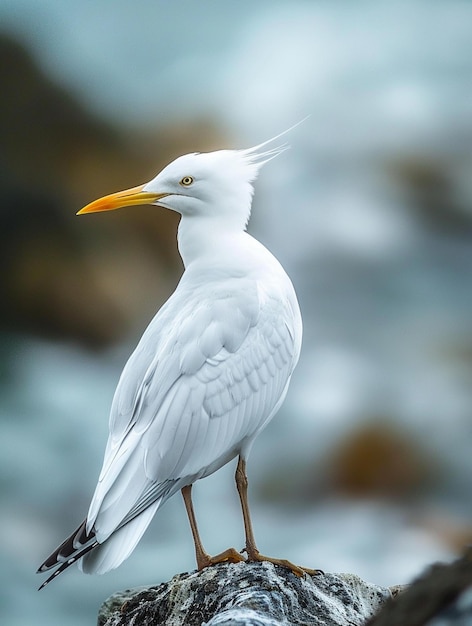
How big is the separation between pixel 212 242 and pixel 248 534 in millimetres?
1341

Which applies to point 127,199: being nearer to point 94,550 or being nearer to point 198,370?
point 198,370

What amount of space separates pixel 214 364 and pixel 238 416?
0.80 ft

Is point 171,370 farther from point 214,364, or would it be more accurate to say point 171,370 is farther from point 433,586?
point 433,586

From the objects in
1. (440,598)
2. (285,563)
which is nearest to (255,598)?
(285,563)

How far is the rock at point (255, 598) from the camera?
319cm

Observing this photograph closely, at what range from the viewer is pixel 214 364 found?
3824mm

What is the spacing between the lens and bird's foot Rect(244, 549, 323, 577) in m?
3.47

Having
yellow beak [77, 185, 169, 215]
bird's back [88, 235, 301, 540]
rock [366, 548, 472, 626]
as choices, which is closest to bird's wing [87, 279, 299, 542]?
bird's back [88, 235, 301, 540]

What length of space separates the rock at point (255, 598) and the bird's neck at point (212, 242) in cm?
137

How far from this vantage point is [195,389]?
3.77 m

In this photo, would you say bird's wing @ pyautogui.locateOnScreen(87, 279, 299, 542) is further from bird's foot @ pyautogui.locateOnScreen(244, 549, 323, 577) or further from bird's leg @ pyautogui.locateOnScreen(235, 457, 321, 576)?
bird's foot @ pyautogui.locateOnScreen(244, 549, 323, 577)

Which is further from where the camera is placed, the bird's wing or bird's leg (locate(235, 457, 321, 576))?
the bird's wing

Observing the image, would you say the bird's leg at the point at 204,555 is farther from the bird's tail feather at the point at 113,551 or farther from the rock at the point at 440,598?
the rock at the point at 440,598

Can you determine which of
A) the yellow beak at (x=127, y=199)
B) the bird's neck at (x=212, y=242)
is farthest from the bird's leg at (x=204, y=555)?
the yellow beak at (x=127, y=199)
